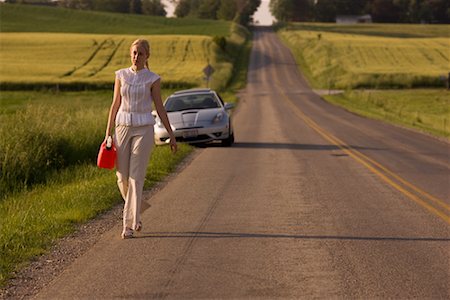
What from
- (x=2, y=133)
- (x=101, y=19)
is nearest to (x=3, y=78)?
(x=2, y=133)

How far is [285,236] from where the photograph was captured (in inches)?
354

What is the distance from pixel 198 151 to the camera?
67.6 feet

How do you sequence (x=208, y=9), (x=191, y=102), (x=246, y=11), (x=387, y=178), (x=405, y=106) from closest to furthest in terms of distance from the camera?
(x=387, y=178) < (x=191, y=102) < (x=405, y=106) < (x=246, y=11) < (x=208, y=9)

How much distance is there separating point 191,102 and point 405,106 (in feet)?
105

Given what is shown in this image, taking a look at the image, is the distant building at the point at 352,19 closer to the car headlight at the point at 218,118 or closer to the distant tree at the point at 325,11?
the distant tree at the point at 325,11

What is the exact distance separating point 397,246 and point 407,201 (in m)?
3.34

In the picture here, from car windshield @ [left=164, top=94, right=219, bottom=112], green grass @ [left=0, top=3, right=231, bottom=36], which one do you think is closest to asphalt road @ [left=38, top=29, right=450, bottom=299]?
car windshield @ [left=164, top=94, right=219, bottom=112]

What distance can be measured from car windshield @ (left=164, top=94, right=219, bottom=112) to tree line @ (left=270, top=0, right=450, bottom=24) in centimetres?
15617

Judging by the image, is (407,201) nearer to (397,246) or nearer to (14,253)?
(397,246)

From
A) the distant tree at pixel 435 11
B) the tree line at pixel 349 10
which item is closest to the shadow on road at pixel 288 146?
the distant tree at pixel 435 11

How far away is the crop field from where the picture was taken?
76.1 meters

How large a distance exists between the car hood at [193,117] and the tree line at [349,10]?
157196mm

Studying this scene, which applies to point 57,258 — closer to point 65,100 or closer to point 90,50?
point 65,100

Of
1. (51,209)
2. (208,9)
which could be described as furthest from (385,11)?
(51,209)
